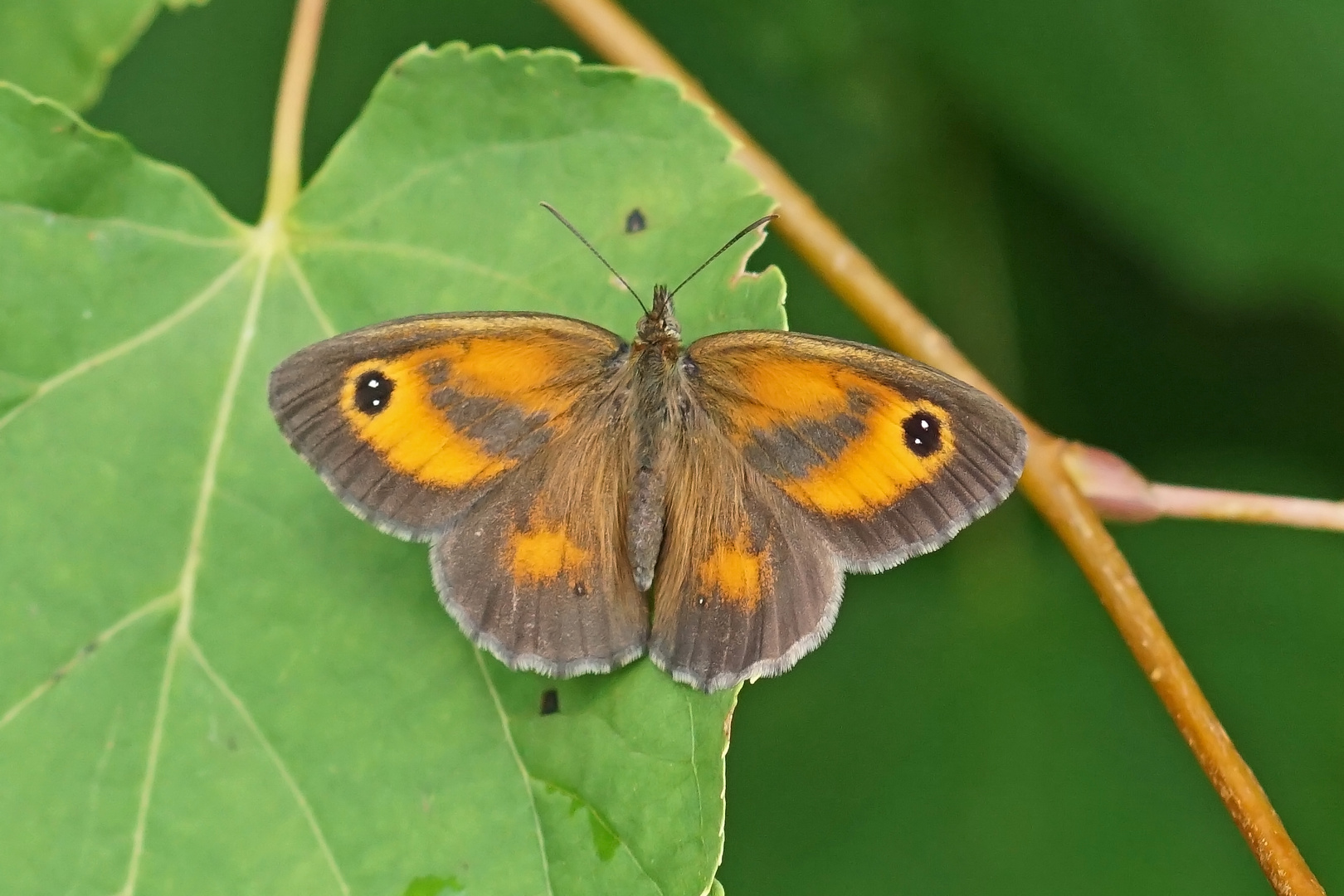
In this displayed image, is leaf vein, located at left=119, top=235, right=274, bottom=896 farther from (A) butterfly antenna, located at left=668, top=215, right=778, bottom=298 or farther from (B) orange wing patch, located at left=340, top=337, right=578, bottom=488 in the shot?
(A) butterfly antenna, located at left=668, top=215, right=778, bottom=298

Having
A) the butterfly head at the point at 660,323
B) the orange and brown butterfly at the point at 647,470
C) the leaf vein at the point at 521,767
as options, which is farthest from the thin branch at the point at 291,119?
the leaf vein at the point at 521,767

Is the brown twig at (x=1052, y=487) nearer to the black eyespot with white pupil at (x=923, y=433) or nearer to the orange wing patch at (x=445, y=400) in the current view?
the black eyespot with white pupil at (x=923, y=433)

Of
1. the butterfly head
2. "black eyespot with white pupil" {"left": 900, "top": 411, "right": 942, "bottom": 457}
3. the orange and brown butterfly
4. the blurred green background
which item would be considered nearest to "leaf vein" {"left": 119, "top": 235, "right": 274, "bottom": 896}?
the orange and brown butterfly

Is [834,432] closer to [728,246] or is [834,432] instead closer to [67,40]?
[728,246]

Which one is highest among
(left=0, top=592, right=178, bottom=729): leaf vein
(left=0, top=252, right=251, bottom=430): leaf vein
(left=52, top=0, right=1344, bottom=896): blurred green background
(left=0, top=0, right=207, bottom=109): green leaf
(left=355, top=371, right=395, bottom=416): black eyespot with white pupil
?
(left=0, top=0, right=207, bottom=109): green leaf

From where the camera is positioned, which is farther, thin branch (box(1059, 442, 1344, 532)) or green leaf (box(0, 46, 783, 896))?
thin branch (box(1059, 442, 1344, 532))

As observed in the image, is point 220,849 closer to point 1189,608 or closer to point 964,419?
point 964,419
